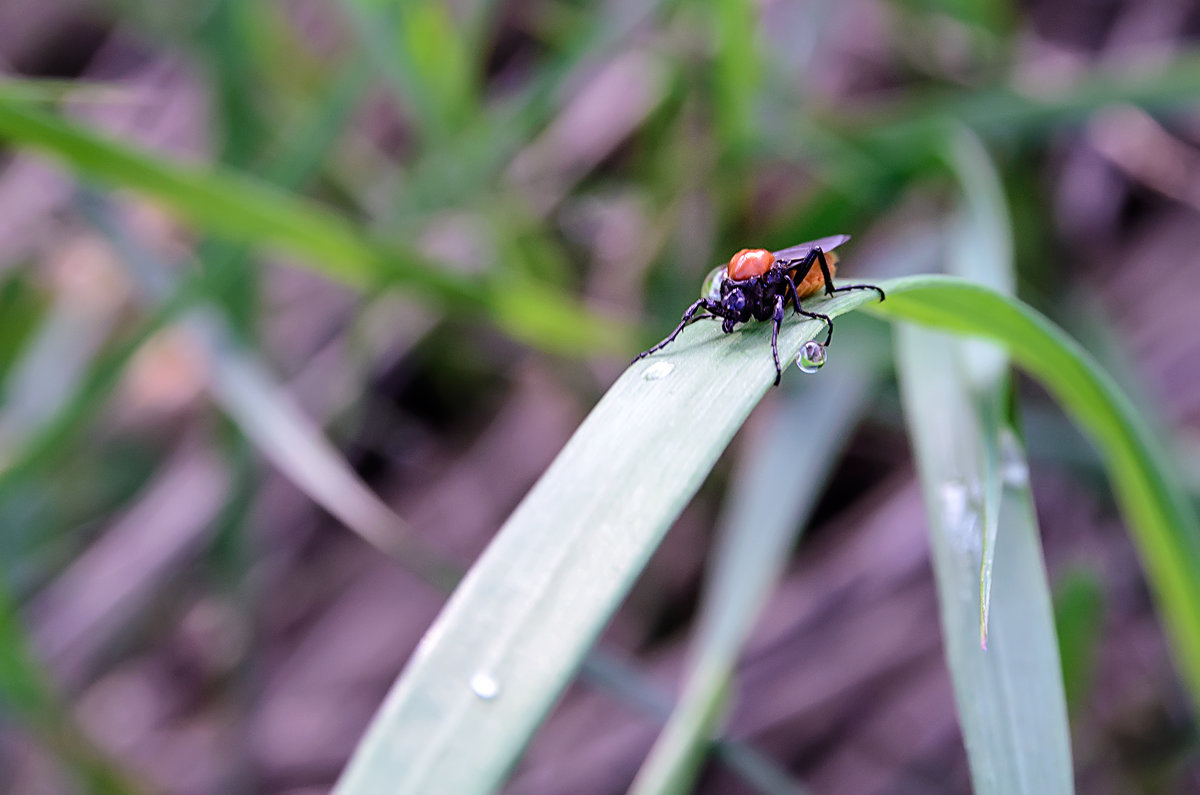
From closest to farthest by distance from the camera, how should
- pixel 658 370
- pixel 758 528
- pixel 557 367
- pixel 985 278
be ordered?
1. pixel 658 370
2. pixel 985 278
3. pixel 758 528
4. pixel 557 367

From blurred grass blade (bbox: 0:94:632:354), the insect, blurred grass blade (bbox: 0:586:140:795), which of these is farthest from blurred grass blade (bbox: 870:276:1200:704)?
blurred grass blade (bbox: 0:586:140:795)

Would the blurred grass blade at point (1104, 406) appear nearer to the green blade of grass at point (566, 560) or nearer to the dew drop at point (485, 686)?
the green blade of grass at point (566, 560)

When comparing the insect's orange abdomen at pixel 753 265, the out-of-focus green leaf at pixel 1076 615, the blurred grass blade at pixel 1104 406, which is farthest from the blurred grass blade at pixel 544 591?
the out-of-focus green leaf at pixel 1076 615

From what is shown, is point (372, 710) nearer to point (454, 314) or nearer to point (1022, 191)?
point (454, 314)

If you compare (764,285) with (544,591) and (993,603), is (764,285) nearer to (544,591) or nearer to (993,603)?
(993,603)

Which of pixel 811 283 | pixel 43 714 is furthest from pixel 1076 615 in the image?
pixel 43 714

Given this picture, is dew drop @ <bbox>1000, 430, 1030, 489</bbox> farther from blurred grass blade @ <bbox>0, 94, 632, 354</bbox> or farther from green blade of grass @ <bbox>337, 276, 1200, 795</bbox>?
blurred grass blade @ <bbox>0, 94, 632, 354</bbox>
